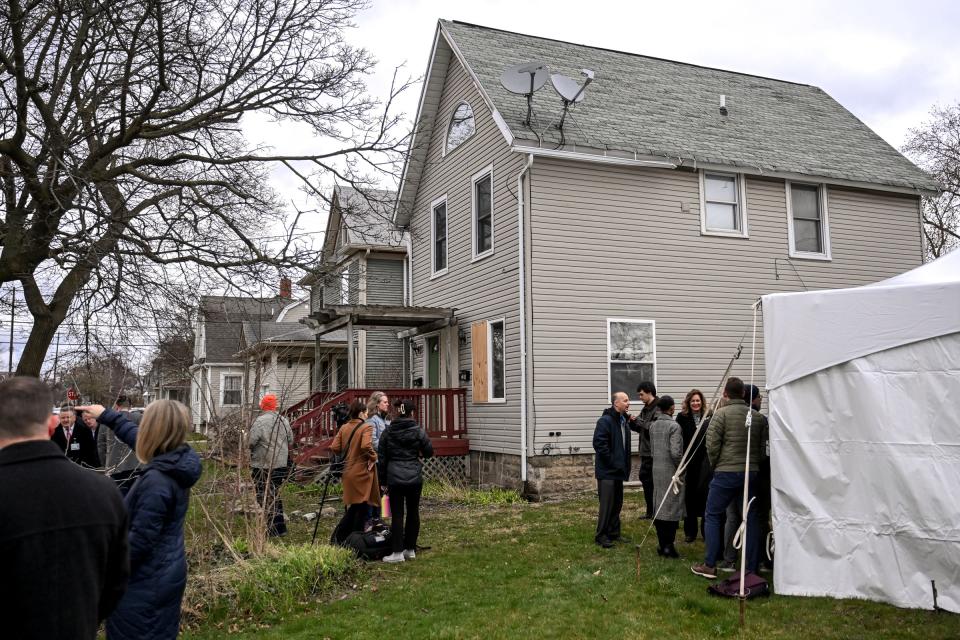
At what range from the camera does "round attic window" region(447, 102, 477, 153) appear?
16.3 meters

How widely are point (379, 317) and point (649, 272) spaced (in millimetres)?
5132

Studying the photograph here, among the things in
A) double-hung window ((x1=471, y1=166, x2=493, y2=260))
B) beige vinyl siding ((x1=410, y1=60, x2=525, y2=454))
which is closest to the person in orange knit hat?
beige vinyl siding ((x1=410, y1=60, x2=525, y2=454))

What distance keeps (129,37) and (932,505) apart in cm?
1117

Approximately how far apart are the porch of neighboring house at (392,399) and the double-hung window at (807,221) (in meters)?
6.90

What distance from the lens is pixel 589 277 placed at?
14398mm

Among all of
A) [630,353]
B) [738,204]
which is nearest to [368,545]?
[630,353]

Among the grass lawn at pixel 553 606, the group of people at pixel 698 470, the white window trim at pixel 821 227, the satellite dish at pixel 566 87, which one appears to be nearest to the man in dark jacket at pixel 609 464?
the group of people at pixel 698 470

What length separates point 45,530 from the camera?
2.70 m

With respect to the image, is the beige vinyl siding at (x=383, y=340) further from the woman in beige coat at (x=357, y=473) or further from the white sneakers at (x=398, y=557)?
the white sneakers at (x=398, y=557)

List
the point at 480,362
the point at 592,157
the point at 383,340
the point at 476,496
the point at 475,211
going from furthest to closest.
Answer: the point at 383,340 → the point at 475,211 → the point at 480,362 → the point at 592,157 → the point at 476,496

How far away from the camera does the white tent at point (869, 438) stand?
6137mm

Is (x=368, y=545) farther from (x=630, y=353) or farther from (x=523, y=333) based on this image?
(x=630, y=353)

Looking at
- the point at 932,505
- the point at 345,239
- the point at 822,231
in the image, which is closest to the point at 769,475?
the point at 932,505

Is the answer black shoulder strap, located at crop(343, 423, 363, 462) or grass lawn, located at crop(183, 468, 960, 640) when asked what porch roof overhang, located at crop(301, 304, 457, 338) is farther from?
grass lawn, located at crop(183, 468, 960, 640)
